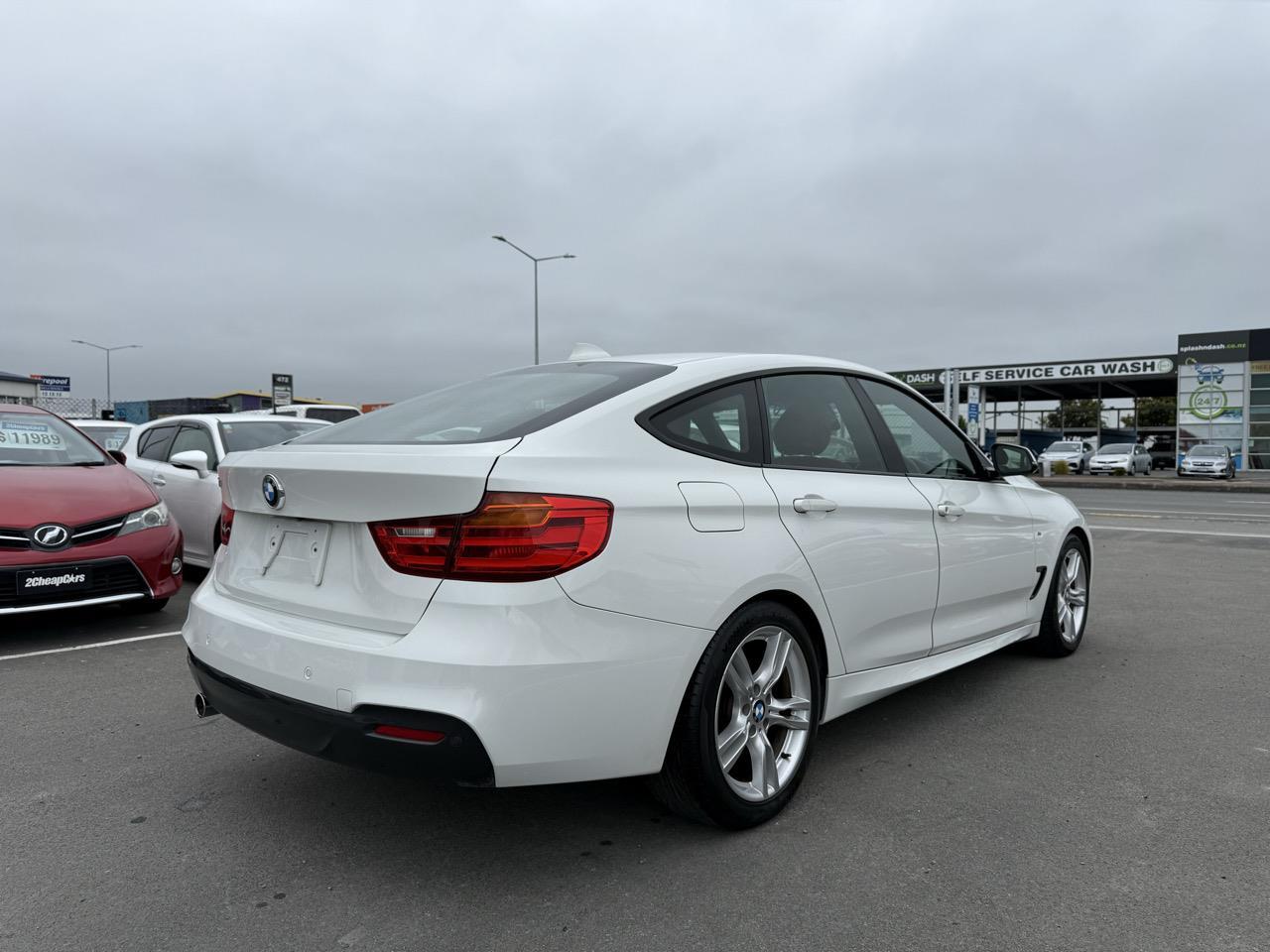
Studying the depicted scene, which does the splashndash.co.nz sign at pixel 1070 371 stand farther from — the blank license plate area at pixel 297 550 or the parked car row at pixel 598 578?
the blank license plate area at pixel 297 550

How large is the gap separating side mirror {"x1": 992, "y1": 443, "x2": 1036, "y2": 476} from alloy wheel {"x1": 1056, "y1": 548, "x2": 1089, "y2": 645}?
2.51ft

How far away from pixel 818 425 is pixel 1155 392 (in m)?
54.3

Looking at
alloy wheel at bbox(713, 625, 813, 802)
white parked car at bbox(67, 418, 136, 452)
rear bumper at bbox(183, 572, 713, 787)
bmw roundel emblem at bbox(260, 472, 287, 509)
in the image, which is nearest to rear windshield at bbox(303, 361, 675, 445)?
bmw roundel emblem at bbox(260, 472, 287, 509)

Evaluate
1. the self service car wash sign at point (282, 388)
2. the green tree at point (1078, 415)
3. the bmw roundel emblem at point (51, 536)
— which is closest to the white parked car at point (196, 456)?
the bmw roundel emblem at point (51, 536)

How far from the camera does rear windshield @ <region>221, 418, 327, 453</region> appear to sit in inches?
318

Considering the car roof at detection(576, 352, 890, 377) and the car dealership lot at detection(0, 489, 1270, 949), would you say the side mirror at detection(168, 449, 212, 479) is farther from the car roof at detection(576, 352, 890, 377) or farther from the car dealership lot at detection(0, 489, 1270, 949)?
the car roof at detection(576, 352, 890, 377)

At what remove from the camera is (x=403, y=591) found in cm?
246

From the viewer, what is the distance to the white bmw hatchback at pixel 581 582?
239 centimetres

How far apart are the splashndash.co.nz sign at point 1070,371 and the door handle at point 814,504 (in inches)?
1652

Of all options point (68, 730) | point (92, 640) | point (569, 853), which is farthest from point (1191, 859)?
point (92, 640)

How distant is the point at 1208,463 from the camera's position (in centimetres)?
3086

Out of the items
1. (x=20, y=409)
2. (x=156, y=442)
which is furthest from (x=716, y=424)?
(x=156, y=442)

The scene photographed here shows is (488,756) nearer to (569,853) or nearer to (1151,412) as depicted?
(569,853)

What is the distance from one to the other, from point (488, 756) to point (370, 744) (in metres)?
0.32
